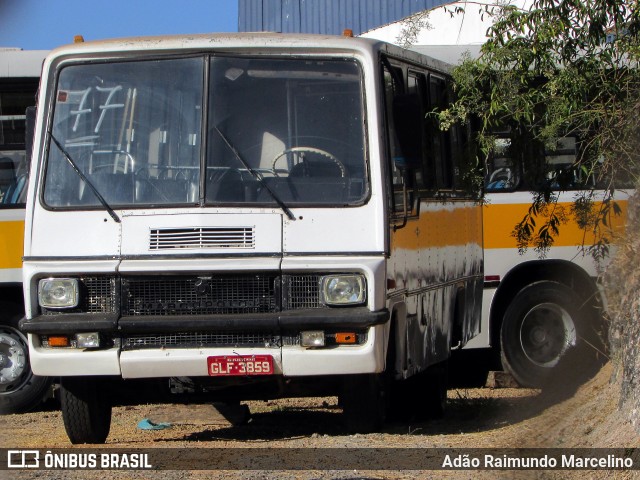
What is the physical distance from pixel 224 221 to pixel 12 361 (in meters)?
5.06

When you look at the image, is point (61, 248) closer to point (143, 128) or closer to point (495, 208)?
point (143, 128)

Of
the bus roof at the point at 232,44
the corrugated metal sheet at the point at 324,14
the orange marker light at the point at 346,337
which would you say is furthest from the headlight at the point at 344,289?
the corrugated metal sheet at the point at 324,14

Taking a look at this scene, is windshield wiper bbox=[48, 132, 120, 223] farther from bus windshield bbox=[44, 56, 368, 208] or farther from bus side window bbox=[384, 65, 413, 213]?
bus side window bbox=[384, 65, 413, 213]

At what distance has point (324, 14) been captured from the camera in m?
22.7

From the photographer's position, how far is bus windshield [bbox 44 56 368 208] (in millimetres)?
7395

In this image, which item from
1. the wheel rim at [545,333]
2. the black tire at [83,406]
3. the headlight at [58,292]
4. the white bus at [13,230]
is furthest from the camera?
the wheel rim at [545,333]

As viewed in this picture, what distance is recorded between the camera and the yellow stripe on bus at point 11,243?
11234mm

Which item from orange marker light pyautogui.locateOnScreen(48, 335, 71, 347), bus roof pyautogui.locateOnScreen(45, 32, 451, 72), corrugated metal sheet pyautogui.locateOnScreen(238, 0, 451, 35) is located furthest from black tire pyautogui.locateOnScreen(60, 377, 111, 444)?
Answer: corrugated metal sheet pyautogui.locateOnScreen(238, 0, 451, 35)

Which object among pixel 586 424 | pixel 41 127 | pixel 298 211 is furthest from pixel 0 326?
pixel 586 424

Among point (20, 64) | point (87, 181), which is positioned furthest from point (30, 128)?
point (20, 64)

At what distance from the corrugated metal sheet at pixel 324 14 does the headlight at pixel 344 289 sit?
13.2m

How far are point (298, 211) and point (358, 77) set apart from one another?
103 centimetres

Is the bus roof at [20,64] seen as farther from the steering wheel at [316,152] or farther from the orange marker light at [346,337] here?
the orange marker light at [346,337]

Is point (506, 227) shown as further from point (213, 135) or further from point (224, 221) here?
point (224, 221)
